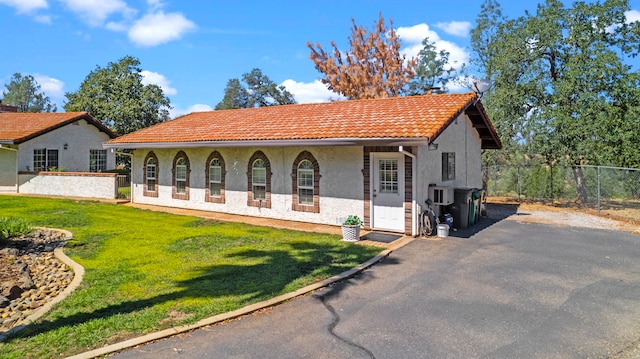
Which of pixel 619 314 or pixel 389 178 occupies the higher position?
pixel 389 178

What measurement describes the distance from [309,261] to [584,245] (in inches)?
303

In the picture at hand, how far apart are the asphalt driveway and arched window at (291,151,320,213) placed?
179 inches

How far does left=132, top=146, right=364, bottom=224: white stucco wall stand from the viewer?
12219mm

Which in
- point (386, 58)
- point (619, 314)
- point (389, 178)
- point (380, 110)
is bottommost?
point (619, 314)

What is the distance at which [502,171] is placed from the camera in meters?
28.9

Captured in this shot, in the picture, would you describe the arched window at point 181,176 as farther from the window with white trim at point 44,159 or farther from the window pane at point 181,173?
the window with white trim at point 44,159

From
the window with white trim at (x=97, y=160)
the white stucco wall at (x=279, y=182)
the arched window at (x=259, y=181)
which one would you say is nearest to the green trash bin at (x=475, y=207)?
the white stucco wall at (x=279, y=182)

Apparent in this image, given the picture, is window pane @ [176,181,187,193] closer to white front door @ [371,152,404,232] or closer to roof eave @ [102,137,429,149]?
roof eave @ [102,137,429,149]

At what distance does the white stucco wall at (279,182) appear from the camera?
1222cm

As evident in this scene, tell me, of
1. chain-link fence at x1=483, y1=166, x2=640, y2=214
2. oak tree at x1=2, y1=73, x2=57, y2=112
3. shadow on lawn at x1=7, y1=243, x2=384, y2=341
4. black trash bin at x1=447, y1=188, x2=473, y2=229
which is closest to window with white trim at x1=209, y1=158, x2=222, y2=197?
shadow on lawn at x1=7, y1=243, x2=384, y2=341

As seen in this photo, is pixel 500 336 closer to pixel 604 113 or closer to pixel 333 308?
pixel 333 308

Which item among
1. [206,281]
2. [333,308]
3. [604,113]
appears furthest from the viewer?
[604,113]

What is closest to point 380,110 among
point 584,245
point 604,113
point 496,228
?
point 496,228

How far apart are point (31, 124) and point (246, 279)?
24729mm
